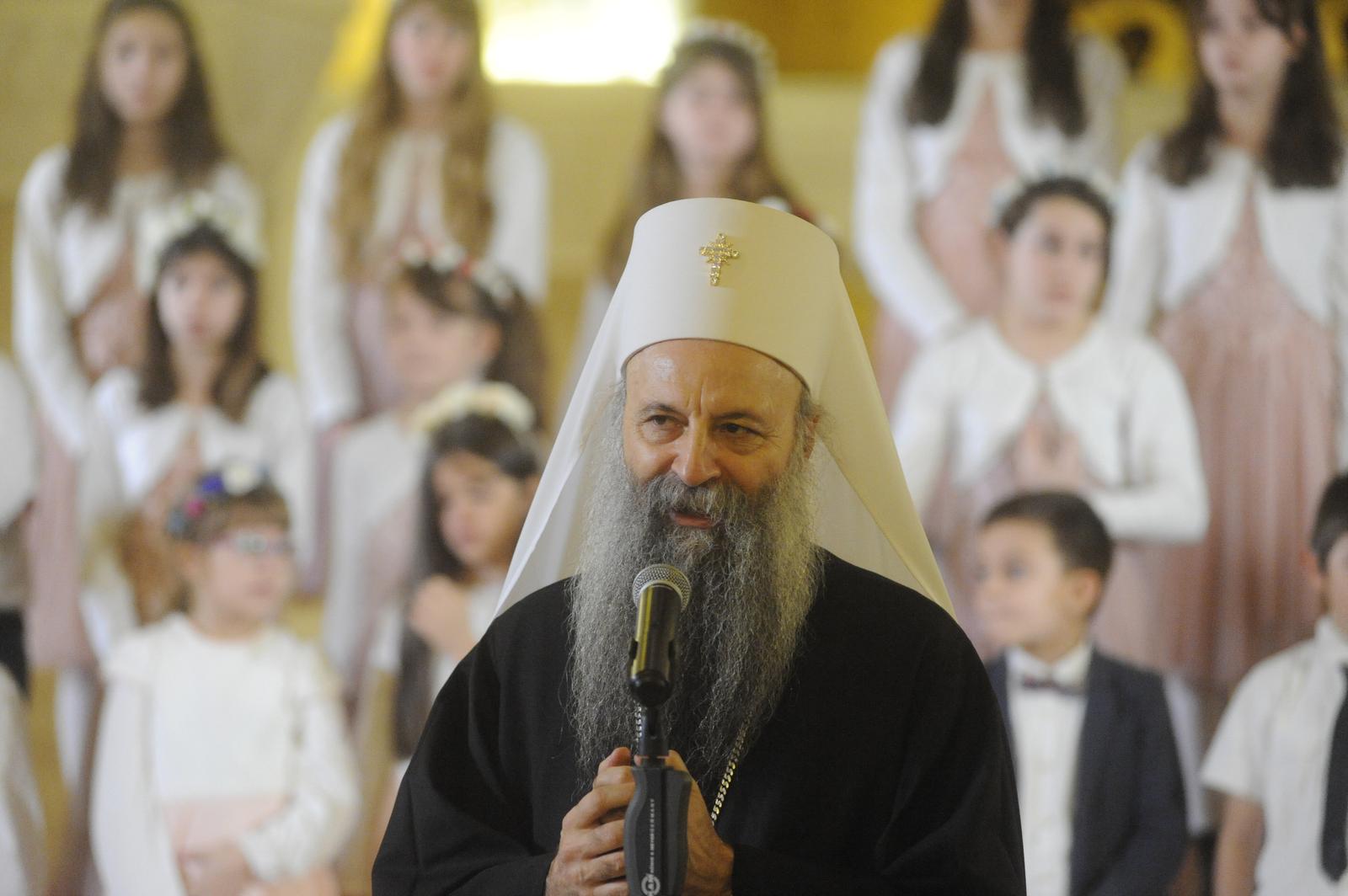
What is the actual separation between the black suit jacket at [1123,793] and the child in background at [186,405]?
3197mm

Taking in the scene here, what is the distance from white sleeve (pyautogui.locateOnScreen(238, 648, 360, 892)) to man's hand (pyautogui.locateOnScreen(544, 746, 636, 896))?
370 cm

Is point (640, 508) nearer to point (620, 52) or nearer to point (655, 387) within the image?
point (655, 387)

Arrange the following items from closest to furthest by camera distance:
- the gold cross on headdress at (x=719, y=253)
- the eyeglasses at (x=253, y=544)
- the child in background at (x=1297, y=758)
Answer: the gold cross on headdress at (x=719, y=253) < the child in background at (x=1297, y=758) < the eyeglasses at (x=253, y=544)

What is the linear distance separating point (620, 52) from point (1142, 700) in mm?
4030

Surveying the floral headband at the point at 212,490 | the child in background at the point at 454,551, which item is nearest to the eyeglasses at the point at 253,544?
the floral headband at the point at 212,490

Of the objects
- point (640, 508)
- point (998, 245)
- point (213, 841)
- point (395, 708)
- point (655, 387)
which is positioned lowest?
point (213, 841)

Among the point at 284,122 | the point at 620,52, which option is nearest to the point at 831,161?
the point at 620,52

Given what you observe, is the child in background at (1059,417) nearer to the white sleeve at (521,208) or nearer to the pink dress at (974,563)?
the pink dress at (974,563)

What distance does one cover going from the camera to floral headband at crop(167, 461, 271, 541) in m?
6.12

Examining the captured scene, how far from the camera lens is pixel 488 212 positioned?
682 cm

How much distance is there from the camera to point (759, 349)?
2822 millimetres

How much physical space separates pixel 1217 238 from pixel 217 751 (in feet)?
14.2

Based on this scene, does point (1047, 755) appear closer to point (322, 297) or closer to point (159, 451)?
point (322, 297)

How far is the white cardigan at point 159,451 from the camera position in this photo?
638cm
